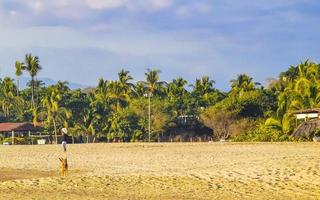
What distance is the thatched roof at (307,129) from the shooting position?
1607 inches

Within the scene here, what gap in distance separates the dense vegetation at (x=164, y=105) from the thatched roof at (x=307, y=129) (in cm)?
197

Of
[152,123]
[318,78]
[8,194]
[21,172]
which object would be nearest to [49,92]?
[152,123]

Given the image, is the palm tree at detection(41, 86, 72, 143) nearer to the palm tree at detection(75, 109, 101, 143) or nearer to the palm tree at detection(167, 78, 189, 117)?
the palm tree at detection(75, 109, 101, 143)

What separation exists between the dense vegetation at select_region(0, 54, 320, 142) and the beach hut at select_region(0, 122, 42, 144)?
2017mm

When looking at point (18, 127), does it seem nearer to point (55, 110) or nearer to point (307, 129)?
point (55, 110)

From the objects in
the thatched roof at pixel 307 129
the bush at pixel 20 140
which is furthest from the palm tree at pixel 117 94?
the thatched roof at pixel 307 129

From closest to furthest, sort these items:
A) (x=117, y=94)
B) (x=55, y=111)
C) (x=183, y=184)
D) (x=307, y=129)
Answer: (x=183, y=184) < (x=307, y=129) < (x=55, y=111) < (x=117, y=94)

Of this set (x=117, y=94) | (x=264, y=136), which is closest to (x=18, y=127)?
(x=117, y=94)

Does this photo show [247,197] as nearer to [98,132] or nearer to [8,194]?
[8,194]

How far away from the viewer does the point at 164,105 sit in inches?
2699

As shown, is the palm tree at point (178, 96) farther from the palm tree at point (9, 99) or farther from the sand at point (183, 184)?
the sand at point (183, 184)

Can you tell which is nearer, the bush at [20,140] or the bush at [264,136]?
the bush at [264,136]

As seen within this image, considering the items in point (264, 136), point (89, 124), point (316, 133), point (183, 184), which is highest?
point (89, 124)

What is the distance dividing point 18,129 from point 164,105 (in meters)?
20.1
